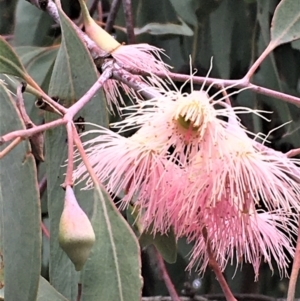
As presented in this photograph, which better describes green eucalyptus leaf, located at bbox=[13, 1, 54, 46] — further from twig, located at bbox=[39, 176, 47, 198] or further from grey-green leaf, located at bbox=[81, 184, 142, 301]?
grey-green leaf, located at bbox=[81, 184, 142, 301]

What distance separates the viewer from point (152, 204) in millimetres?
628

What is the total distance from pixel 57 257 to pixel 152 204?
142 mm

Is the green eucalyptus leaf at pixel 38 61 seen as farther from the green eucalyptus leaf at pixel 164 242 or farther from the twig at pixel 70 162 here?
the twig at pixel 70 162

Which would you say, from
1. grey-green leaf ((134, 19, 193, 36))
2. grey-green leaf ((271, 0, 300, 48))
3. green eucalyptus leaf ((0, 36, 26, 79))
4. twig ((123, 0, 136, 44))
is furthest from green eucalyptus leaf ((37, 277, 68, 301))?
grey-green leaf ((134, 19, 193, 36))

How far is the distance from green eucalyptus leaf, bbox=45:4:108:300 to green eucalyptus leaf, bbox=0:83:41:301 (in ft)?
0.25

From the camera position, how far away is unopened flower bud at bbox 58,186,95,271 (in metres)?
0.46

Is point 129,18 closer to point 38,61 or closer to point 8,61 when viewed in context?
point 38,61

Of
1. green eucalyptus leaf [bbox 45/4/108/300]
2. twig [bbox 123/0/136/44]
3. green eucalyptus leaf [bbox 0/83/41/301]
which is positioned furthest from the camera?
twig [bbox 123/0/136/44]

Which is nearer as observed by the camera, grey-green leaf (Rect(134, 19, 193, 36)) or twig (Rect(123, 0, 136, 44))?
twig (Rect(123, 0, 136, 44))

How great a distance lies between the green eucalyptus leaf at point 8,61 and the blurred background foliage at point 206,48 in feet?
1.66

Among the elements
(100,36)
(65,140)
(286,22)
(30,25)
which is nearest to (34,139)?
(65,140)

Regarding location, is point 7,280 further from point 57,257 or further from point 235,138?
point 235,138

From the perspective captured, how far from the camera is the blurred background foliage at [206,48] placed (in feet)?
3.73

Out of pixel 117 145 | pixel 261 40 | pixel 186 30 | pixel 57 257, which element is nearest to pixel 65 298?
pixel 57 257
